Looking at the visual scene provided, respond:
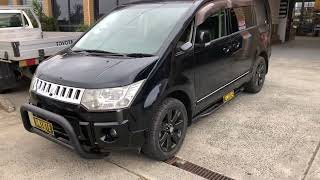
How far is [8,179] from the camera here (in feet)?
11.1

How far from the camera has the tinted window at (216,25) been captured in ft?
13.8

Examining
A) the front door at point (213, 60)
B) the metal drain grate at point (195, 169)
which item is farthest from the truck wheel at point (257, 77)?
the metal drain grate at point (195, 169)

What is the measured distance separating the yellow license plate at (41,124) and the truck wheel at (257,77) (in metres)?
3.73

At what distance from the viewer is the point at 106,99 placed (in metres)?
3.07

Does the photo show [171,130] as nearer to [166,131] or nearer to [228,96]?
[166,131]

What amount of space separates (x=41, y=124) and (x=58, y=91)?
44cm

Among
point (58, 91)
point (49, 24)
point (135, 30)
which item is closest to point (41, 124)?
point (58, 91)

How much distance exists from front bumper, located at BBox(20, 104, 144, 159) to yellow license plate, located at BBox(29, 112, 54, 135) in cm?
10

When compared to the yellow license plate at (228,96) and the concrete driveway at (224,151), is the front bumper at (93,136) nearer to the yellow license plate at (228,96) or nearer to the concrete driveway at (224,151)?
the concrete driveway at (224,151)

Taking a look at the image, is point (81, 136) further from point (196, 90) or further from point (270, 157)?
point (270, 157)

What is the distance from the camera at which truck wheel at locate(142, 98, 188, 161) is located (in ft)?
11.1

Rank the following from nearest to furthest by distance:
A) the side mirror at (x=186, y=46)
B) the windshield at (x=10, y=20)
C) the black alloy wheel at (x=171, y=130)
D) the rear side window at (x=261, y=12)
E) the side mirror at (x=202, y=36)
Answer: the black alloy wheel at (x=171, y=130) → the side mirror at (x=186, y=46) → the side mirror at (x=202, y=36) → the rear side window at (x=261, y=12) → the windshield at (x=10, y=20)

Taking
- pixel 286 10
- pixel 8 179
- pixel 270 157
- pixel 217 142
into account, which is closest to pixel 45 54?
pixel 8 179

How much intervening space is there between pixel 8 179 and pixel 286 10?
14931 mm
